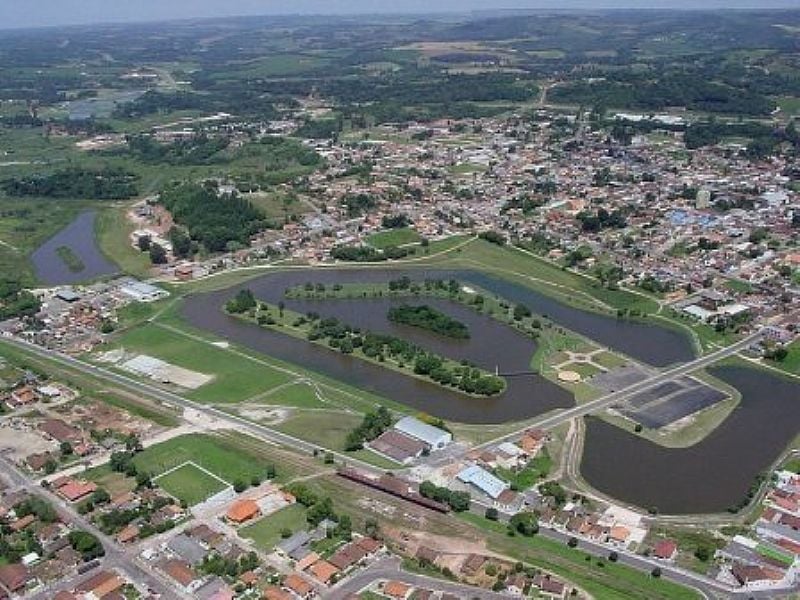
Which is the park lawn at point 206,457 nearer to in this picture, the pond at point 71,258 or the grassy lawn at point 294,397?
the grassy lawn at point 294,397

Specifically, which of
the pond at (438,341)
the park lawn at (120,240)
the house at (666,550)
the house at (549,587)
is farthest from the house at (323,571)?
the park lawn at (120,240)

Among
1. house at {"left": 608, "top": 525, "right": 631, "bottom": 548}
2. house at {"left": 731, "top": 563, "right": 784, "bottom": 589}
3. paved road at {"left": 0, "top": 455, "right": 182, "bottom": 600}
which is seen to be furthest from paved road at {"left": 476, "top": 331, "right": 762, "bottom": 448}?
paved road at {"left": 0, "top": 455, "right": 182, "bottom": 600}

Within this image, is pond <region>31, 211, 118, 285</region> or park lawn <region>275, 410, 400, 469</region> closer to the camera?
park lawn <region>275, 410, 400, 469</region>

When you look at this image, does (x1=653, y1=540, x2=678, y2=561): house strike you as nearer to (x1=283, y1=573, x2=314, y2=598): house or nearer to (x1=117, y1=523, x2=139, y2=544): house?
(x1=283, y1=573, x2=314, y2=598): house

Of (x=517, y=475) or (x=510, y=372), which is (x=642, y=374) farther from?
(x=517, y=475)

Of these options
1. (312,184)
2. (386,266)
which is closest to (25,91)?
(312,184)

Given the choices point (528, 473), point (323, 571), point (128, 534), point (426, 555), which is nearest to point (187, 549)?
point (128, 534)
